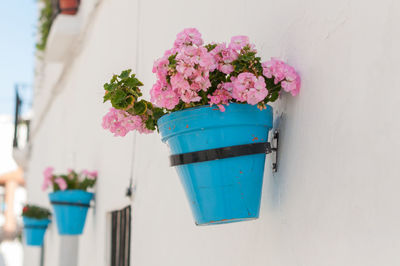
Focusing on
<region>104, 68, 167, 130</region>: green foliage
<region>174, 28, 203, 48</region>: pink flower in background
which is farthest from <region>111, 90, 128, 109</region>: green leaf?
<region>174, 28, 203, 48</region>: pink flower in background

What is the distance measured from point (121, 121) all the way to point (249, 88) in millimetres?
520

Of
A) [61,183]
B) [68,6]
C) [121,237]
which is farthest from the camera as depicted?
[68,6]

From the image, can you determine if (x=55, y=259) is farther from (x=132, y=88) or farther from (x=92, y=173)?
(x=132, y=88)

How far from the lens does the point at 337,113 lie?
1552mm

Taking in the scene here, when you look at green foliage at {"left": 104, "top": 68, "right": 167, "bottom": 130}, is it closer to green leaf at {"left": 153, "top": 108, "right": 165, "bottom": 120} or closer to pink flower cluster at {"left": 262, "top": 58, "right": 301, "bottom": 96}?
green leaf at {"left": 153, "top": 108, "right": 165, "bottom": 120}

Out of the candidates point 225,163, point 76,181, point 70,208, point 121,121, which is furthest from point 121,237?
point 225,163

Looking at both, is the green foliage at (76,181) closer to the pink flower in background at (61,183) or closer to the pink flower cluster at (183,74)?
the pink flower in background at (61,183)

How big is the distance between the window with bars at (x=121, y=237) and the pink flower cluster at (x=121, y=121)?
1.91 m

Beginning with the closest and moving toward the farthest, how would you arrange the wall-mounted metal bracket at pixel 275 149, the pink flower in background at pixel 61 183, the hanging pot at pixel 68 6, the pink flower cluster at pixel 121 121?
1. the wall-mounted metal bracket at pixel 275 149
2. the pink flower cluster at pixel 121 121
3. the pink flower in background at pixel 61 183
4. the hanging pot at pixel 68 6

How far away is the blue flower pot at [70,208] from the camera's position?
4.62 m

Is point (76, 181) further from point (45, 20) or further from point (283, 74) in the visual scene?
point (45, 20)

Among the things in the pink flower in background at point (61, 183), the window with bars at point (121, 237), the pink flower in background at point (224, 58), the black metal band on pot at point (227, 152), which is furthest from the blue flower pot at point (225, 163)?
the pink flower in background at point (61, 183)

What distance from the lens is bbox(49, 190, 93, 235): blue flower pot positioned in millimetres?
4617

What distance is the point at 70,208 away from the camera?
463 centimetres
